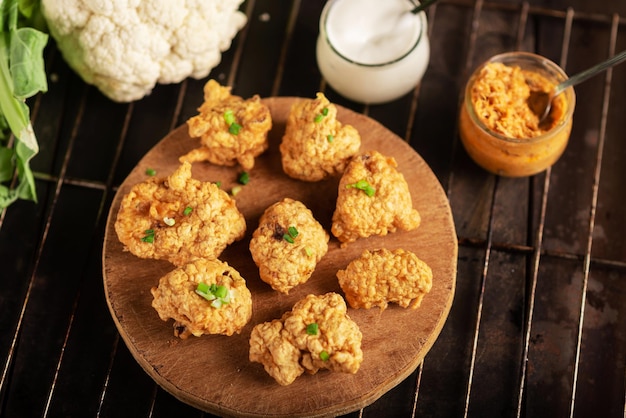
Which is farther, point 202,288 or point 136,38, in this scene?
point 136,38

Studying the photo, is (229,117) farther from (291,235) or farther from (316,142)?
(291,235)

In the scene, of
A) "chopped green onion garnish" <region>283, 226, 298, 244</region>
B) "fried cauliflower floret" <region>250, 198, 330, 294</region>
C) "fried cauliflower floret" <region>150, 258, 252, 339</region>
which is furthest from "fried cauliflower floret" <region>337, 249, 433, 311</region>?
"fried cauliflower floret" <region>150, 258, 252, 339</region>

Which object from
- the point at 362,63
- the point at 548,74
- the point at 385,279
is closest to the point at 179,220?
the point at 385,279

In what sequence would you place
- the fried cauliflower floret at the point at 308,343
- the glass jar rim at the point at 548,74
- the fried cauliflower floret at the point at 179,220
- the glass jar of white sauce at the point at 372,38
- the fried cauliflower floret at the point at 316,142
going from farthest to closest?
the glass jar of white sauce at the point at 372,38, the glass jar rim at the point at 548,74, the fried cauliflower floret at the point at 316,142, the fried cauliflower floret at the point at 179,220, the fried cauliflower floret at the point at 308,343

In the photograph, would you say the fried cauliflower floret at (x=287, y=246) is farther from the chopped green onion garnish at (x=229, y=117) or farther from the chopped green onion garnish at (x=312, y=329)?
the chopped green onion garnish at (x=229, y=117)

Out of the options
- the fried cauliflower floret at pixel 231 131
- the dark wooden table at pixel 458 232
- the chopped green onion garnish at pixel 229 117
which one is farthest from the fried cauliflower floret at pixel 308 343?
the chopped green onion garnish at pixel 229 117

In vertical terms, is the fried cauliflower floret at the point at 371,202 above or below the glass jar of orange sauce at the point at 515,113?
below

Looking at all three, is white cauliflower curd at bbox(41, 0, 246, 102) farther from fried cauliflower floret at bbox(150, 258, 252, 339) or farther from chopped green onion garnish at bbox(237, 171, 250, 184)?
fried cauliflower floret at bbox(150, 258, 252, 339)
